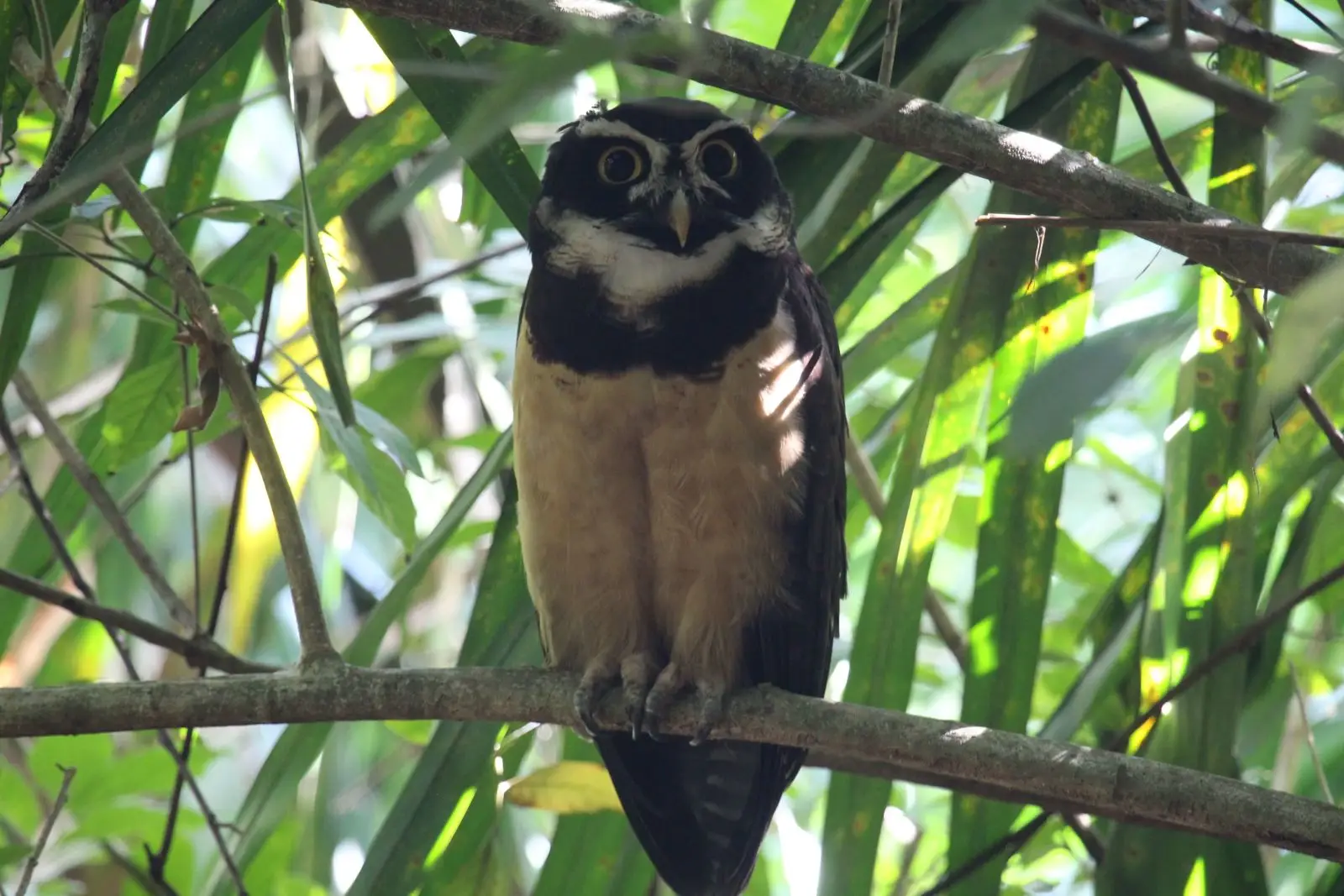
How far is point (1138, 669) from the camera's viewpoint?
2512 mm

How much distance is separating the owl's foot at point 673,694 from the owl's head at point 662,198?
75 centimetres

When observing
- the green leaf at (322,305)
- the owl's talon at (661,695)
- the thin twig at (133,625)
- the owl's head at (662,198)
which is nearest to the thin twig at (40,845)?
the thin twig at (133,625)

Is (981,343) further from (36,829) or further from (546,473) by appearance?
(36,829)

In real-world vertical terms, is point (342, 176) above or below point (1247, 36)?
above

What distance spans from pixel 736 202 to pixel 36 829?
84.0 inches

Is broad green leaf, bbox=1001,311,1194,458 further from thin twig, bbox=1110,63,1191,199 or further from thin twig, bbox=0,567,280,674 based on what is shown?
thin twig, bbox=0,567,280,674

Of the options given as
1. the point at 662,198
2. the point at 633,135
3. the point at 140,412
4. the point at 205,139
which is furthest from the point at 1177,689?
the point at 205,139

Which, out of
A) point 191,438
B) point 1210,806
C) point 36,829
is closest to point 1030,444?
point 1210,806

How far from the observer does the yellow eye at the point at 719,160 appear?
2830mm

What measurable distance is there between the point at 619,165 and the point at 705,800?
132 cm

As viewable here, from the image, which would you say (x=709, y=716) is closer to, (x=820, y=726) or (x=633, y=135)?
(x=820, y=726)

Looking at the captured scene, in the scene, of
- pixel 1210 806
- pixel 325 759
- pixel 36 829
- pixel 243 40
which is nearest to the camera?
pixel 1210 806

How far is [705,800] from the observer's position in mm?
3088

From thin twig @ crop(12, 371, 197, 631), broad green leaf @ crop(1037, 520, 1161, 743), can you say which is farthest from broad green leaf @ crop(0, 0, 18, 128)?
broad green leaf @ crop(1037, 520, 1161, 743)
